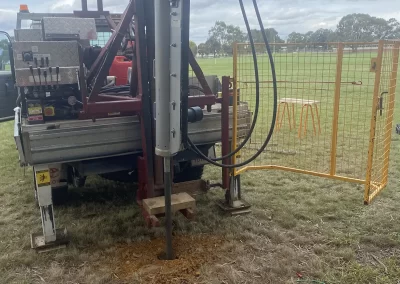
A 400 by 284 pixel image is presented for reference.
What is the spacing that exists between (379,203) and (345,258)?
1.40 m

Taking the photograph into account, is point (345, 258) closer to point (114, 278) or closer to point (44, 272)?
point (114, 278)

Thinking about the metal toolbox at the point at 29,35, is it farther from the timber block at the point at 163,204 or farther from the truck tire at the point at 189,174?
the timber block at the point at 163,204

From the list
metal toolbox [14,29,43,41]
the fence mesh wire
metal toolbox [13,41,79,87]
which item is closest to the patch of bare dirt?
the fence mesh wire

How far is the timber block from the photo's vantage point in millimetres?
3266

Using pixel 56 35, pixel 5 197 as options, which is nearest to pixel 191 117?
pixel 56 35

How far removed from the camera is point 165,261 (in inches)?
130

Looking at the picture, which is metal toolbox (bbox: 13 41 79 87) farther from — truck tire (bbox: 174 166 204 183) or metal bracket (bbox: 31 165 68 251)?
truck tire (bbox: 174 166 204 183)

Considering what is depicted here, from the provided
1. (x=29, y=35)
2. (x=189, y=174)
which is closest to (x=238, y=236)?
(x=189, y=174)

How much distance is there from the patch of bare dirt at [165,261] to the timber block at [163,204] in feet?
1.33

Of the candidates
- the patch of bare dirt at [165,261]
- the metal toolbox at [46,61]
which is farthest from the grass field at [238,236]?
the metal toolbox at [46,61]

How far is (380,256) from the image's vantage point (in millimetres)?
3377

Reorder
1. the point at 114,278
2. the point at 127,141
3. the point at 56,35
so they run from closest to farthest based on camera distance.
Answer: the point at 114,278 < the point at 127,141 < the point at 56,35

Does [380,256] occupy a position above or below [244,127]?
below

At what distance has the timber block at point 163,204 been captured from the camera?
3266 mm
